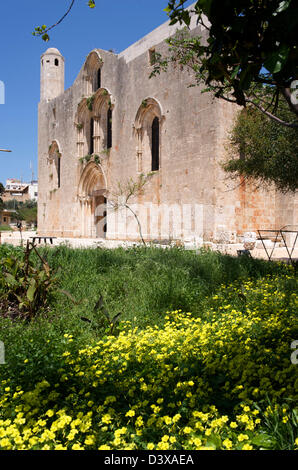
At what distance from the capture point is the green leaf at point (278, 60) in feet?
5.32

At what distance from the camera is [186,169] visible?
579 inches

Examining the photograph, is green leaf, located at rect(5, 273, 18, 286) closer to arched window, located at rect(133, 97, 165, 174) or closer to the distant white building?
arched window, located at rect(133, 97, 165, 174)

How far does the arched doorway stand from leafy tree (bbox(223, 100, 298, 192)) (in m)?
12.0

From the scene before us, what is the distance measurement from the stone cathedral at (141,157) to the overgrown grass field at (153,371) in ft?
29.2

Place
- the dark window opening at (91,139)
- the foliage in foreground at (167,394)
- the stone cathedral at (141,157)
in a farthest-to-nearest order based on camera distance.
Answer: the dark window opening at (91,139)
the stone cathedral at (141,157)
the foliage in foreground at (167,394)

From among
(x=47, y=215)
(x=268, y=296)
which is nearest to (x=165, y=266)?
(x=268, y=296)

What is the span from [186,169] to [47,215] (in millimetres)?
14308

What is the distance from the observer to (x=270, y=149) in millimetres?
8703

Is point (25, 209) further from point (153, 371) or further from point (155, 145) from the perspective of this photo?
point (153, 371)

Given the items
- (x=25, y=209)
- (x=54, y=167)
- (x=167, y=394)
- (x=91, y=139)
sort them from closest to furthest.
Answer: (x=167, y=394) < (x=91, y=139) < (x=54, y=167) < (x=25, y=209)

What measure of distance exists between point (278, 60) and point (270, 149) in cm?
757

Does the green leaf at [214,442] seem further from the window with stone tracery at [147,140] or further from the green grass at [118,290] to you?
the window with stone tracery at [147,140]

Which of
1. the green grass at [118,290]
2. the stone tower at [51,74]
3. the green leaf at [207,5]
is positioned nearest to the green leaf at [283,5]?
the green leaf at [207,5]

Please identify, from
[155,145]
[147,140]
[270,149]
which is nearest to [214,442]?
[270,149]
